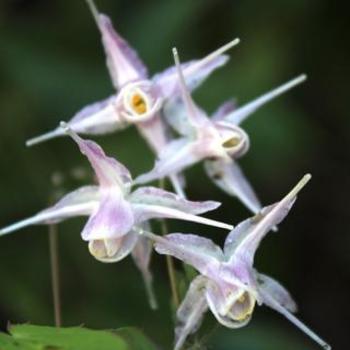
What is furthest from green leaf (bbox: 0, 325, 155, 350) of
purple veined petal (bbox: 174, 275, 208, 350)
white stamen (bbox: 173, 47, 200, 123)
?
white stamen (bbox: 173, 47, 200, 123)

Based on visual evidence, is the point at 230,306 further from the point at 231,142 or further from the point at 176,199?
the point at 231,142

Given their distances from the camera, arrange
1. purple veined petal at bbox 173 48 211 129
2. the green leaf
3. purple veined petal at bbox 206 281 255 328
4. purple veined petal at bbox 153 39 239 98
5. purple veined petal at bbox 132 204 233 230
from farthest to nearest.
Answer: purple veined petal at bbox 153 39 239 98, purple veined petal at bbox 173 48 211 129, purple veined petal at bbox 132 204 233 230, purple veined petal at bbox 206 281 255 328, the green leaf

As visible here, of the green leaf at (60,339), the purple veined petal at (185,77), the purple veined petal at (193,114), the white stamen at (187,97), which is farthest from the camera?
the purple veined petal at (185,77)

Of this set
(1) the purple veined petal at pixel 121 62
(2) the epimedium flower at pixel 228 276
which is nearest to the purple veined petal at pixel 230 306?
(2) the epimedium flower at pixel 228 276

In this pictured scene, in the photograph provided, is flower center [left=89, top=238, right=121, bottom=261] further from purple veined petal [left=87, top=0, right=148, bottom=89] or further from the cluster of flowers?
purple veined petal [left=87, top=0, right=148, bottom=89]

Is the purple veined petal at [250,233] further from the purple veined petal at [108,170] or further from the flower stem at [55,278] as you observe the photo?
the flower stem at [55,278]

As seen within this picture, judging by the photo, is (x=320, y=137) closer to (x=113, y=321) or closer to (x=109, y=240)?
(x=113, y=321)

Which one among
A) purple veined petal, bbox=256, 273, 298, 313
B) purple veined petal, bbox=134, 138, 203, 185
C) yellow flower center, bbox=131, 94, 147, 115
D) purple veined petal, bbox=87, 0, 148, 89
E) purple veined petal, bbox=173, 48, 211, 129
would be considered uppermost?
purple veined petal, bbox=87, 0, 148, 89

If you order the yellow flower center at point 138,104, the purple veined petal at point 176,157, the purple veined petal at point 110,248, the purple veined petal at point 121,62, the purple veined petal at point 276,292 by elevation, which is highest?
the purple veined petal at point 121,62
